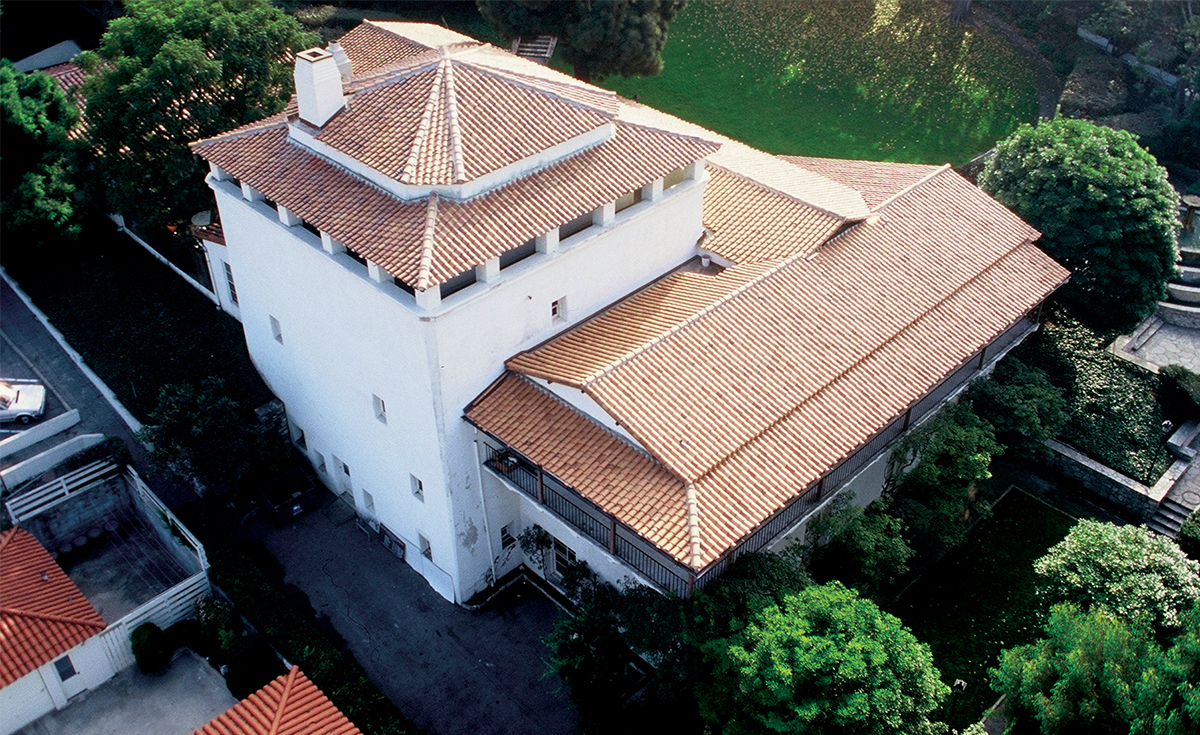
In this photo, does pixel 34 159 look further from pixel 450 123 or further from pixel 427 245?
pixel 427 245

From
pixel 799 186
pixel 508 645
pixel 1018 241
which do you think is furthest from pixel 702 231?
pixel 508 645

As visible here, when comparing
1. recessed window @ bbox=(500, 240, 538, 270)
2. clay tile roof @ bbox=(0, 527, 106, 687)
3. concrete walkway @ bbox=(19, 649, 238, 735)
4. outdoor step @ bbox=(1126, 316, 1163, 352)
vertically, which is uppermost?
recessed window @ bbox=(500, 240, 538, 270)

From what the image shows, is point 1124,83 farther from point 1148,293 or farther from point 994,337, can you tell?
point 994,337

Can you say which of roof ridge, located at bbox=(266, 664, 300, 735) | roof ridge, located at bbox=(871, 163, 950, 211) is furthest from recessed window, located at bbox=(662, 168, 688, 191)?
roof ridge, located at bbox=(266, 664, 300, 735)

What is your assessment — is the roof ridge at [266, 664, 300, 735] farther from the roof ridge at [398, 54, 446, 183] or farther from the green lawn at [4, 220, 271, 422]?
the roof ridge at [398, 54, 446, 183]

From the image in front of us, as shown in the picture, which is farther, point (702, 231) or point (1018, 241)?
point (1018, 241)

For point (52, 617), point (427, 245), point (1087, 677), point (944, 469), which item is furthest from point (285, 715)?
point (944, 469)

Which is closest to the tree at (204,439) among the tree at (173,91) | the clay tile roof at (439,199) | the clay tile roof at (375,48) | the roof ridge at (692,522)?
the clay tile roof at (439,199)
